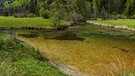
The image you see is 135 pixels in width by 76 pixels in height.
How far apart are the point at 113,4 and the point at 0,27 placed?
357 ft

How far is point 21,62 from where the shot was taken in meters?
21.8

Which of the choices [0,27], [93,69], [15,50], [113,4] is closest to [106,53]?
[93,69]

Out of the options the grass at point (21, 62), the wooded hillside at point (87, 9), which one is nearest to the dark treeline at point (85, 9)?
the wooded hillside at point (87, 9)

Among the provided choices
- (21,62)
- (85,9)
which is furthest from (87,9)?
(21,62)

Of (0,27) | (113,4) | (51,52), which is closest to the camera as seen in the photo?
(51,52)

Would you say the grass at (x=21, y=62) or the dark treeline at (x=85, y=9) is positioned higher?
the grass at (x=21, y=62)

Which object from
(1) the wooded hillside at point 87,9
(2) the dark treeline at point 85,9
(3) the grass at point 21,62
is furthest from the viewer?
(1) the wooded hillside at point 87,9

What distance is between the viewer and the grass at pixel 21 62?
18.0 meters

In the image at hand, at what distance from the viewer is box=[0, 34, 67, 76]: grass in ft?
58.9

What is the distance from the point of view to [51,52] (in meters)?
32.9

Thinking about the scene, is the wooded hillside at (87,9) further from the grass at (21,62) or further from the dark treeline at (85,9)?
the grass at (21,62)

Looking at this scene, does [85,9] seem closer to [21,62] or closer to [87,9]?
[87,9]

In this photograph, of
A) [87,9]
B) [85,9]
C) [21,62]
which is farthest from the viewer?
[87,9]

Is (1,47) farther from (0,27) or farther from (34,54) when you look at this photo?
(0,27)
